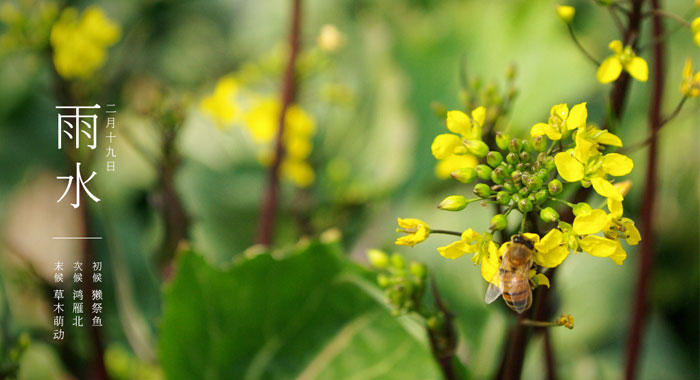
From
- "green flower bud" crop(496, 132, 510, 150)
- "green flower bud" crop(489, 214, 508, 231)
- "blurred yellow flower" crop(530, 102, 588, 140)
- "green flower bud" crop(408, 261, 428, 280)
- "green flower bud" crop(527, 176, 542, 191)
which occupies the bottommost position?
"green flower bud" crop(408, 261, 428, 280)

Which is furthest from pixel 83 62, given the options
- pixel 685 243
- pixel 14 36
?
pixel 685 243

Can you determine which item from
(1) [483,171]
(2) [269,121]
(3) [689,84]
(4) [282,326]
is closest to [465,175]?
(1) [483,171]

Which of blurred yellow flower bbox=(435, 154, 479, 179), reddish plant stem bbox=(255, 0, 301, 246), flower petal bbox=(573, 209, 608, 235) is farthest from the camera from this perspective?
reddish plant stem bbox=(255, 0, 301, 246)

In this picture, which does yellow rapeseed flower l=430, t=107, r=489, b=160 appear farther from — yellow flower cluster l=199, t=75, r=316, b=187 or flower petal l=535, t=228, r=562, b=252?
yellow flower cluster l=199, t=75, r=316, b=187

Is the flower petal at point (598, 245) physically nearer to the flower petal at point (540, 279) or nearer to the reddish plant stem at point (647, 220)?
the flower petal at point (540, 279)

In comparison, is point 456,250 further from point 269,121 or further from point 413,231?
point 269,121

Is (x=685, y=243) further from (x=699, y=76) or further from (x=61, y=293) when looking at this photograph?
(x=61, y=293)

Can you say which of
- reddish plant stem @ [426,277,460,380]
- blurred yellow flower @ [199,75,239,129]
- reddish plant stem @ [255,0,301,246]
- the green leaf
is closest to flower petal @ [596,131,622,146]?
reddish plant stem @ [426,277,460,380]
